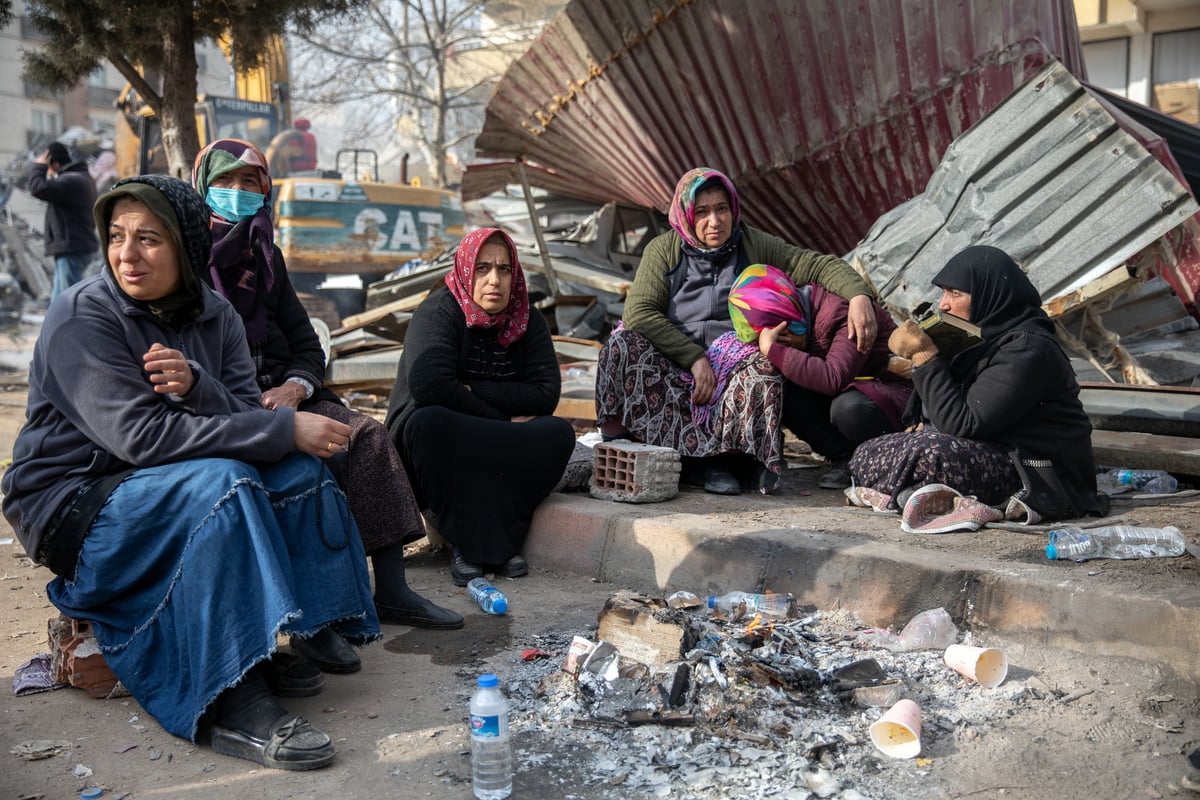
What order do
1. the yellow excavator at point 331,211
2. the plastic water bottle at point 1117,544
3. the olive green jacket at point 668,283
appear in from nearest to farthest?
the plastic water bottle at point 1117,544 < the olive green jacket at point 668,283 < the yellow excavator at point 331,211

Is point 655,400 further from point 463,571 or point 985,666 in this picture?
point 985,666

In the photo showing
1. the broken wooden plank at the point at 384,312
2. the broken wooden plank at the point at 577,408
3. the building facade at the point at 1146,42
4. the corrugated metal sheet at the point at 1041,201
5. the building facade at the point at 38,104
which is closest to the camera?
the corrugated metal sheet at the point at 1041,201

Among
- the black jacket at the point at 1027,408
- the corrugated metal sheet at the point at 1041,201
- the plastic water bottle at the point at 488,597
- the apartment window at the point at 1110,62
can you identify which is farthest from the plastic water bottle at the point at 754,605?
the apartment window at the point at 1110,62

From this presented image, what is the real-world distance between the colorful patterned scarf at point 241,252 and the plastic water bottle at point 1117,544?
9.51 feet

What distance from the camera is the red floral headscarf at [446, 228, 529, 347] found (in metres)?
4.19

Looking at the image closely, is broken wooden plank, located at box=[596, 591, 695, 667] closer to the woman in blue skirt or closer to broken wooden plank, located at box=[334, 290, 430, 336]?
the woman in blue skirt

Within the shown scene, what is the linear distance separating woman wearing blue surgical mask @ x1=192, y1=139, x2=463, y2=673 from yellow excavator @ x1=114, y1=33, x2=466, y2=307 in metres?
9.07

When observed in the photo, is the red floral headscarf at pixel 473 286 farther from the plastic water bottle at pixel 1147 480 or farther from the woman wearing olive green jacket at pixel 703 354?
the plastic water bottle at pixel 1147 480

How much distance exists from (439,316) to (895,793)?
2.55 meters

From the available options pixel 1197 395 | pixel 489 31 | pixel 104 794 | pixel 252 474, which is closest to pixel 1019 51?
pixel 1197 395

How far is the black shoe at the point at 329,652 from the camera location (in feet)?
10.4

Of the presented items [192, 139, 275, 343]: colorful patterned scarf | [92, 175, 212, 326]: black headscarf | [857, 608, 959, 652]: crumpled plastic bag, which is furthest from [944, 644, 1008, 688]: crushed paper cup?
[192, 139, 275, 343]: colorful patterned scarf

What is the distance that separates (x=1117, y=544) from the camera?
344 cm

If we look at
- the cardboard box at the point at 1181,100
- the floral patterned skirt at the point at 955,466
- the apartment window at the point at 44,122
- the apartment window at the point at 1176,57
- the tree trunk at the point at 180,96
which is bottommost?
the floral patterned skirt at the point at 955,466
